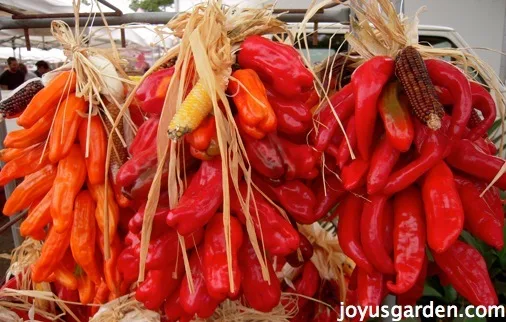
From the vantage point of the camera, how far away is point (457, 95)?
803 millimetres

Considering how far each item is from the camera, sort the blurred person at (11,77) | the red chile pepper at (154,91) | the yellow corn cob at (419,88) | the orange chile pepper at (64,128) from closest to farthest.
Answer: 1. the yellow corn cob at (419,88)
2. the red chile pepper at (154,91)
3. the orange chile pepper at (64,128)
4. the blurred person at (11,77)

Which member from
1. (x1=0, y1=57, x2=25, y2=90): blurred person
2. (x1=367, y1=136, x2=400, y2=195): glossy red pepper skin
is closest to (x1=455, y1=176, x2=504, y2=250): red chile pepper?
(x1=367, y1=136, x2=400, y2=195): glossy red pepper skin

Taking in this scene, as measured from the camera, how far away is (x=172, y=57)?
94 centimetres

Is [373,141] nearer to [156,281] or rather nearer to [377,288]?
[377,288]

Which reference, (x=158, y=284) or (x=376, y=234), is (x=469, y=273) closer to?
(x=376, y=234)

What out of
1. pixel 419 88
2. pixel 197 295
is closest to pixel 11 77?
pixel 197 295

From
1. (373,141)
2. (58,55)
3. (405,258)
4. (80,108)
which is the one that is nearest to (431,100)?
(373,141)

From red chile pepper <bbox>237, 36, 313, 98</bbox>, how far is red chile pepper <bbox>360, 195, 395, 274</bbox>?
0.82ft

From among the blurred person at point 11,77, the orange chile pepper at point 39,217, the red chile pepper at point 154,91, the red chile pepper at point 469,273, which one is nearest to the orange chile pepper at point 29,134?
the orange chile pepper at point 39,217

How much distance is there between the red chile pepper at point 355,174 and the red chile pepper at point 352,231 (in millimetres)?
63

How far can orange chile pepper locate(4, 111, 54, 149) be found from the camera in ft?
3.51

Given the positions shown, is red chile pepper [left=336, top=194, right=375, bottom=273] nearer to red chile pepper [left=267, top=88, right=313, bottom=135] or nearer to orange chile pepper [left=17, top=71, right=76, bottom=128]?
red chile pepper [left=267, top=88, right=313, bottom=135]

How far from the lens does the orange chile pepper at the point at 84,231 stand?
3.52ft

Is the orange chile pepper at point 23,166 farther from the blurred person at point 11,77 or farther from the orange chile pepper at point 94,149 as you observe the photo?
the blurred person at point 11,77
